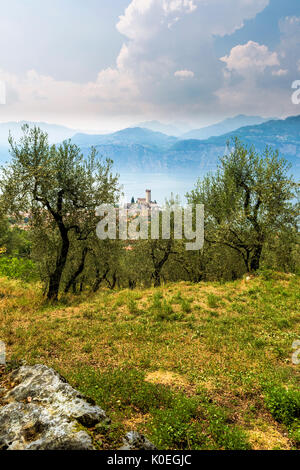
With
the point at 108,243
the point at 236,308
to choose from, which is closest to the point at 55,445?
the point at 236,308

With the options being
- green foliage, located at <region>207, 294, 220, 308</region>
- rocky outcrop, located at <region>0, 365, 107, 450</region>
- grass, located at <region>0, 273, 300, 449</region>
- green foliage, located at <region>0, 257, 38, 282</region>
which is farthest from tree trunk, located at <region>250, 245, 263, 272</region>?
rocky outcrop, located at <region>0, 365, 107, 450</region>

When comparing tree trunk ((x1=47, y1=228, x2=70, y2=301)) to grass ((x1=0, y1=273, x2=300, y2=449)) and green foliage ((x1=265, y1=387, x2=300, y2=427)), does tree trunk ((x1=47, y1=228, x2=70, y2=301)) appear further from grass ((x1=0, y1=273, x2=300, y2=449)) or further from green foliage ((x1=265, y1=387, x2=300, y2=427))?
green foliage ((x1=265, y1=387, x2=300, y2=427))

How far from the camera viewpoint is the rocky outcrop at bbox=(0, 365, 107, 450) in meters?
4.34

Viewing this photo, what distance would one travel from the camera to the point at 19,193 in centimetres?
1558

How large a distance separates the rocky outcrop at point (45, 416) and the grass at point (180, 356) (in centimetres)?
Answer: 45

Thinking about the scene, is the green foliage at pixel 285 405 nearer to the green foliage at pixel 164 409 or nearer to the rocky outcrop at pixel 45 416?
the green foliage at pixel 164 409

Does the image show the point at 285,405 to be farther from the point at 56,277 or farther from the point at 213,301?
the point at 56,277

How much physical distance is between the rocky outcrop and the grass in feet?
1.47

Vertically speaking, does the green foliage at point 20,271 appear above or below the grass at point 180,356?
below

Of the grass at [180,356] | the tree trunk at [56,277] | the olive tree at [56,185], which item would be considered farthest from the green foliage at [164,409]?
the olive tree at [56,185]

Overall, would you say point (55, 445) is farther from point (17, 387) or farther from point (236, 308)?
point (236, 308)

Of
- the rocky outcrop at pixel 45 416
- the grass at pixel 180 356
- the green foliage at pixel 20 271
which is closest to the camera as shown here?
the rocky outcrop at pixel 45 416

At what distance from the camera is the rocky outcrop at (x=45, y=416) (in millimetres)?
4340
